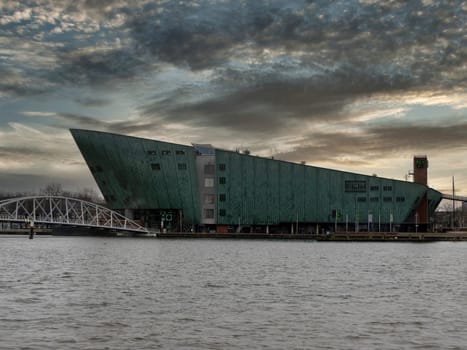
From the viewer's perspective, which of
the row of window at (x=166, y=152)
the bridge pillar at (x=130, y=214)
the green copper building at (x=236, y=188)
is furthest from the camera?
the bridge pillar at (x=130, y=214)

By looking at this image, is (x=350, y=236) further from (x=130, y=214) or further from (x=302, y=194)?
(x=130, y=214)

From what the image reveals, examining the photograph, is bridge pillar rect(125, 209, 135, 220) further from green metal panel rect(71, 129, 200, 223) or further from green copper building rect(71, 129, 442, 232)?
green metal panel rect(71, 129, 200, 223)

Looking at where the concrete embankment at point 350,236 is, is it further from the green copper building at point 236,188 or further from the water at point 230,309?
the water at point 230,309

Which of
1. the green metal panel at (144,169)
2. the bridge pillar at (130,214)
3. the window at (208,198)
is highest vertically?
the green metal panel at (144,169)

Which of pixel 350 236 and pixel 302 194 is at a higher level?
pixel 302 194

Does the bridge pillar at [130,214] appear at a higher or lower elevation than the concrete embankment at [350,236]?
higher

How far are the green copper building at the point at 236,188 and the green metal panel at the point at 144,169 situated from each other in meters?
0.19

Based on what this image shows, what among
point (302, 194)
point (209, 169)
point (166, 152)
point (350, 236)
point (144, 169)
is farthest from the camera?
point (209, 169)

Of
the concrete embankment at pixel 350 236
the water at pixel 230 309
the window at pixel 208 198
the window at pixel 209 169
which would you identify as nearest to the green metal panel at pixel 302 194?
the window at pixel 208 198

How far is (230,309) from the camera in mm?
32156

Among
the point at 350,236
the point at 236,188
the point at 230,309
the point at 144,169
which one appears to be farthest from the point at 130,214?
the point at 230,309

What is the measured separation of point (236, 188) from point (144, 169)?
17977mm

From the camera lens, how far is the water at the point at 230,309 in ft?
80.8

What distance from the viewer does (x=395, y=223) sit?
463ft
